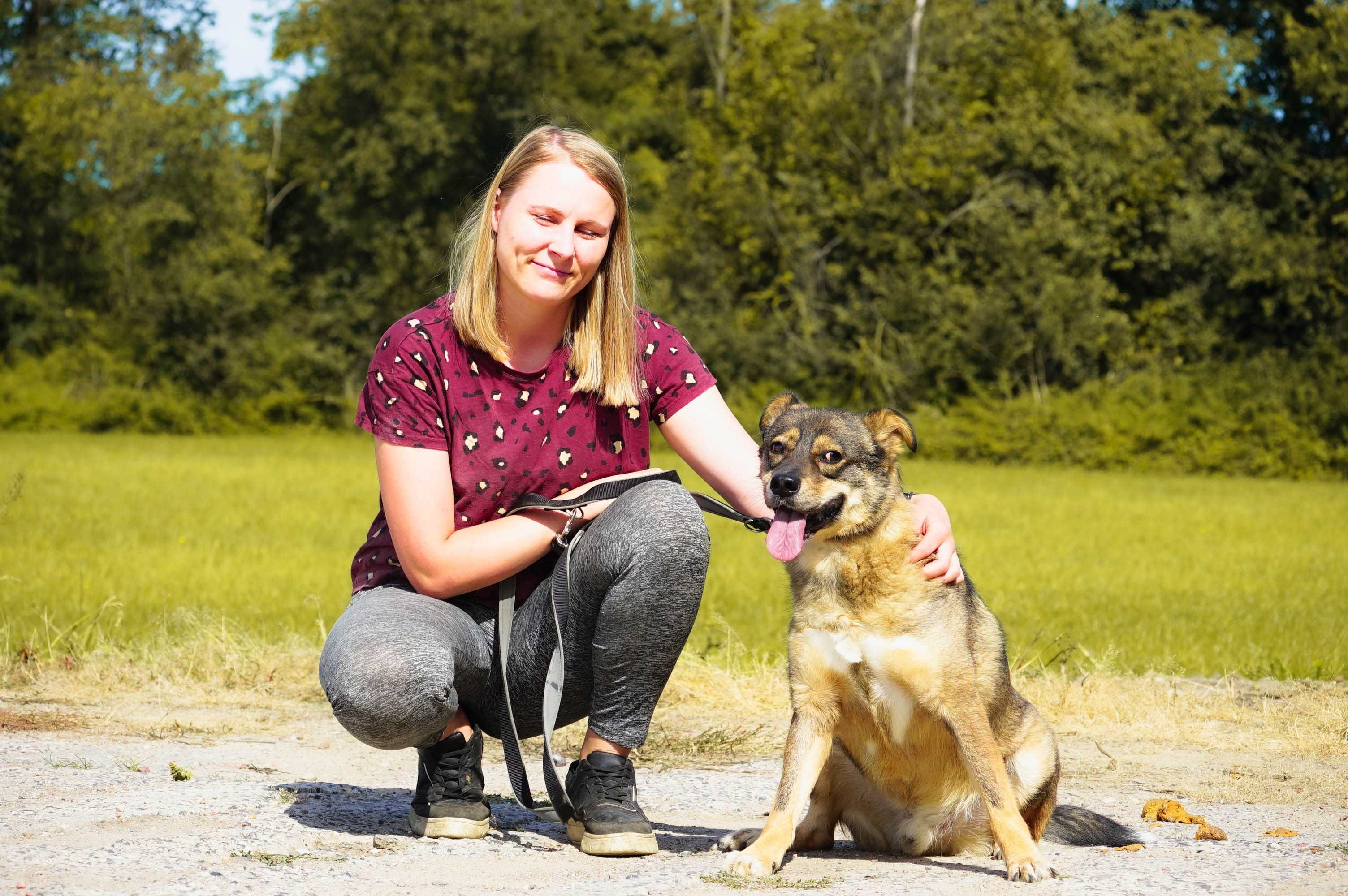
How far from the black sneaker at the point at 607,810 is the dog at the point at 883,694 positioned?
0.88 ft

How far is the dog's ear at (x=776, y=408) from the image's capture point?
14.4 ft

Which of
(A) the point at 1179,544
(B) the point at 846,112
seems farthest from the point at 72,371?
(A) the point at 1179,544

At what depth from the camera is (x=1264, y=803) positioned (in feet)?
16.1

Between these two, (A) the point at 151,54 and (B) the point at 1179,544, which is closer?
(B) the point at 1179,544

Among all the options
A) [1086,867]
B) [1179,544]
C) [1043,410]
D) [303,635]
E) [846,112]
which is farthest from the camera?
[846,112]

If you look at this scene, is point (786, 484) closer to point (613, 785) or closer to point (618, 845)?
point (613, 785)

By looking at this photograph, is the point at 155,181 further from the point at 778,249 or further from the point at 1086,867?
the point at 1086,867

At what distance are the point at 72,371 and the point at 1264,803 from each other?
3722 centimetres

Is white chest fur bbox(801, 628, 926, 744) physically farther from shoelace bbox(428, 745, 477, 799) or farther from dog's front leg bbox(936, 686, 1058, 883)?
shoelace bbox(428, 745, 477, 799)

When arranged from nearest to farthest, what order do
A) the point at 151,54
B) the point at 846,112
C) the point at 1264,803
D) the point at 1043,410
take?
the point at 1264,803 < the point at 1043,410 < the point at 846,112 < the point at 151,54

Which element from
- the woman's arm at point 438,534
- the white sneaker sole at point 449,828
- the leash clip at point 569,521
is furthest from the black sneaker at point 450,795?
the leash clip at point 569,521

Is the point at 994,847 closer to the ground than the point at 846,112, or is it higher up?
closer to the ground

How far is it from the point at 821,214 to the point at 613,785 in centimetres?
3167

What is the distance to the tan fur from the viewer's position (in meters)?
3.89
